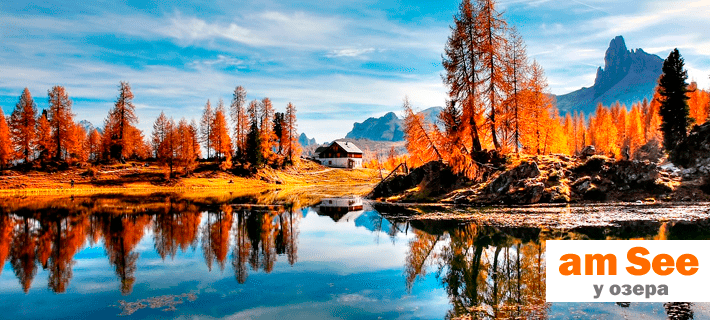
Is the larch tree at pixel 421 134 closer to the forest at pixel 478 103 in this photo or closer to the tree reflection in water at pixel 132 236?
the forest at pixel 478 103

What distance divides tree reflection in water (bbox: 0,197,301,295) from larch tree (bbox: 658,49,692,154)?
54573 millimetres

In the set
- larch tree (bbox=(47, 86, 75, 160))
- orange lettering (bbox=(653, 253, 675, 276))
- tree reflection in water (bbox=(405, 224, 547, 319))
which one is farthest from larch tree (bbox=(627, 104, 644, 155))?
larch tree (bbox=(47, 86, 75, 160))

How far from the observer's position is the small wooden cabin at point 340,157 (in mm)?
137375

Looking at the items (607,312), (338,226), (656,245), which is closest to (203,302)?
(607,312)

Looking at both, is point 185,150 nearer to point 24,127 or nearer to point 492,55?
point 24,127

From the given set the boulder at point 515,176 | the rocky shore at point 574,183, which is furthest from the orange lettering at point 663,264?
the boulder at point 515,176

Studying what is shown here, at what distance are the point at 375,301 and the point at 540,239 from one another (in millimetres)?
11313

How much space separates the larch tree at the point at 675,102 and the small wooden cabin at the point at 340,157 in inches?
3547

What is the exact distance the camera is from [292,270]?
16.6 metres

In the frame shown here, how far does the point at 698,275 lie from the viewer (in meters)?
11.3

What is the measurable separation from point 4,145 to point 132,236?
6705 centimetres

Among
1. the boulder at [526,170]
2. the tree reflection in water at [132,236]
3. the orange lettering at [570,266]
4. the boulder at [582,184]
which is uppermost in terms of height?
the boulder at [526,170]

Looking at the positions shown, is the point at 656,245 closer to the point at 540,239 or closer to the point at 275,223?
the point at 540,239

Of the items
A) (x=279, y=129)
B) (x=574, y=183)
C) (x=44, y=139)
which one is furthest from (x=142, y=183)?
(x=574, y=183)
